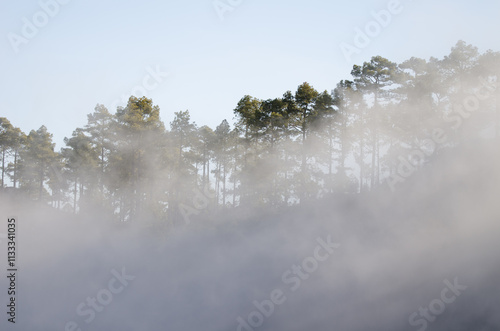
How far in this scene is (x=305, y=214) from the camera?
33.1 metres

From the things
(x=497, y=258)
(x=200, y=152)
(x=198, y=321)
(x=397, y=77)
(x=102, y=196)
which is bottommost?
(x=198, y=321)

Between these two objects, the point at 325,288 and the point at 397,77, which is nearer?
the point at 325,288

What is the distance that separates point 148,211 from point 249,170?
38.5 feet

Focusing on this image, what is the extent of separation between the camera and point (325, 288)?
22.7m

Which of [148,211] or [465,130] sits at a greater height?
[465,130]

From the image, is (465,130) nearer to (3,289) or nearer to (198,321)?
(198,321)

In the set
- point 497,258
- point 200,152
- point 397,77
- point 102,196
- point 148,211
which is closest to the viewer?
point 497,258

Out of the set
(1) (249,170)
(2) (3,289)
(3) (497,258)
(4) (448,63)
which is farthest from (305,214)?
(2) (3,289)

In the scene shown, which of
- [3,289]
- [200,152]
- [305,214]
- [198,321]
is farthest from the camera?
[200,152]

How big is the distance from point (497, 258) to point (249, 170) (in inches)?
989

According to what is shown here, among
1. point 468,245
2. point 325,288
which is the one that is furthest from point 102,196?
point 468,245

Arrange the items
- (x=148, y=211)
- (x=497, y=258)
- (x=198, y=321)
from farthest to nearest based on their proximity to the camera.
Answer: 1. (x=148, y=211)
2. (x=198, y=321)
3. (x=497, y=258)

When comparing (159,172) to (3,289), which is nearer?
(3,289)

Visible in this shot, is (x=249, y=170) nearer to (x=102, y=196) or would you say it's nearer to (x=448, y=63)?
(x=102, y=196)
